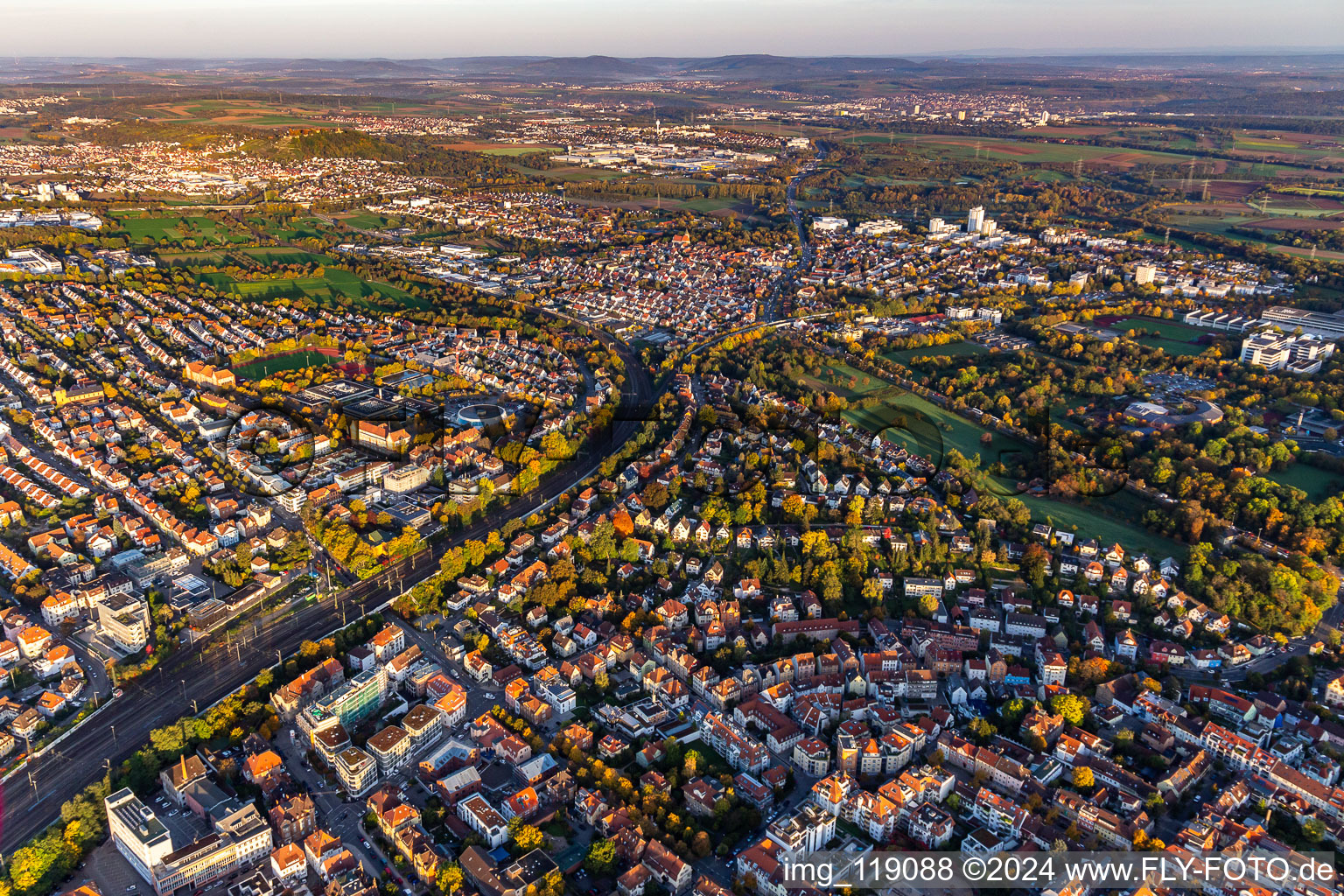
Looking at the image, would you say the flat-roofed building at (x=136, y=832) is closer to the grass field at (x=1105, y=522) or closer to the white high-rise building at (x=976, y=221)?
the grass field at (x=1105, y=522)

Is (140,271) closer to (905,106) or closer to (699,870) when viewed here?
(699,870)

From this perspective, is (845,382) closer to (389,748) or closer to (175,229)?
(389,748)

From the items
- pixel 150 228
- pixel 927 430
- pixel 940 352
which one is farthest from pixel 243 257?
pixel 927 430

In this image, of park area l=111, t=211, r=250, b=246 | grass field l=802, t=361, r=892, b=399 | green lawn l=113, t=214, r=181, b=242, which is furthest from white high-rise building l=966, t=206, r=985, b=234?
green lawn l=113, t=214, r=181, b=242

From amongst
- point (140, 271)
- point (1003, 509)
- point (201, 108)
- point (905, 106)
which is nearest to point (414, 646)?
point (1003, 509)

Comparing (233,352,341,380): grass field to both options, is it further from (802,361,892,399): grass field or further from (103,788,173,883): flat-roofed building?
(103,788,173,883): flat-roofed building

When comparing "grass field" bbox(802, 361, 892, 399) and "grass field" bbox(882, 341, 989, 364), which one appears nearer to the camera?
"grass field" bbox(802, 361, 892, 399)

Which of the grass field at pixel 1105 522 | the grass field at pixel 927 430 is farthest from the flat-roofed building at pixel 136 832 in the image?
the grass field at pixel 927 430
